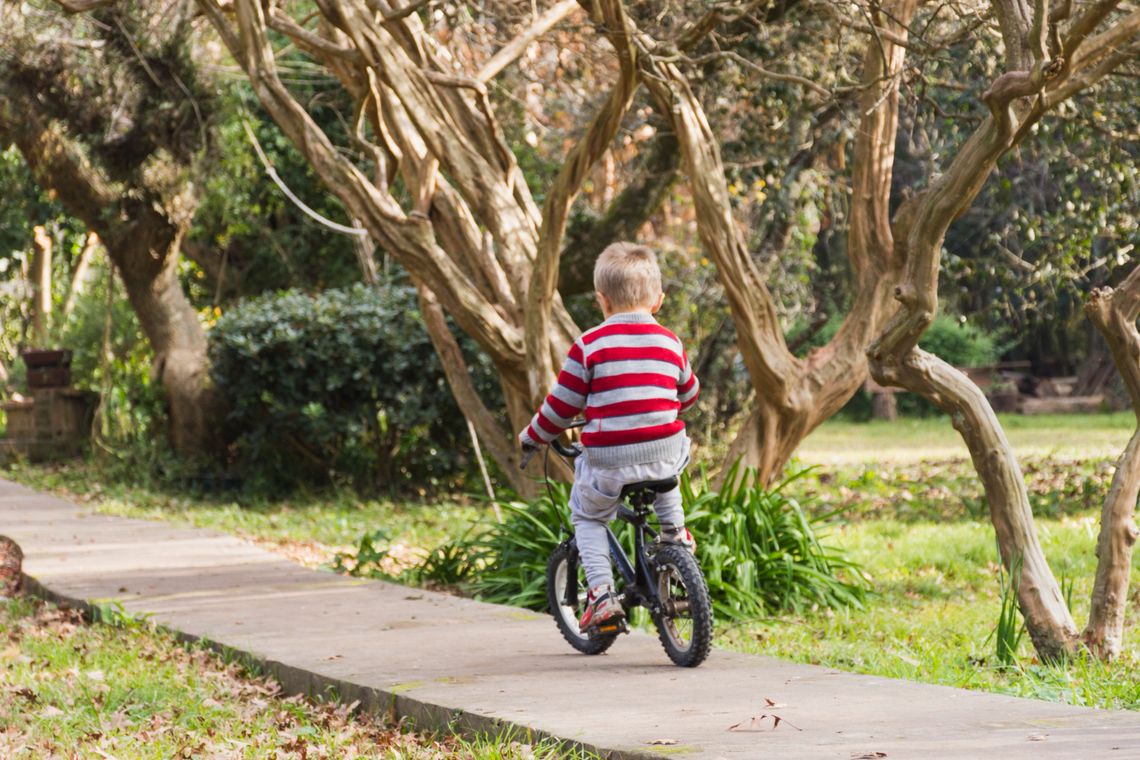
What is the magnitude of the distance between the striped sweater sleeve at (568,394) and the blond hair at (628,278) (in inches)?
8.7

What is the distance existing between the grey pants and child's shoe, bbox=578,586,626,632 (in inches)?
1.2

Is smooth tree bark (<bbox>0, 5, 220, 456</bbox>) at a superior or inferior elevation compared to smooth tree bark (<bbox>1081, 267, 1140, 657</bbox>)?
superior

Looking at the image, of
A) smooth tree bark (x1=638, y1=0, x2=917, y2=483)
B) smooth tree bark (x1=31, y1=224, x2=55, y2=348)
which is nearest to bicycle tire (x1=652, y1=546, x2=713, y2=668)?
smooth tree bark (x1=638, y1=0, x2=917, y2=483)

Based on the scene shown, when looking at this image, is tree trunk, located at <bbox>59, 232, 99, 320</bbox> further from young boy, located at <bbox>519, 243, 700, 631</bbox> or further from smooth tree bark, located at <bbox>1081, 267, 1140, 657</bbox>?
smooth tree bark, located at <bbox>1081, 267, 1140, 657</bbox>

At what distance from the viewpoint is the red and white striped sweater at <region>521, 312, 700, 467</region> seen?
17.0 ft

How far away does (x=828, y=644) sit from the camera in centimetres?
666

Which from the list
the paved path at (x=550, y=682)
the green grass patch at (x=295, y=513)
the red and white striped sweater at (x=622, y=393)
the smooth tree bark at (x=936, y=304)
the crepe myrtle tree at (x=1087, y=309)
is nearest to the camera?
the paved path at (x=550, y=682)

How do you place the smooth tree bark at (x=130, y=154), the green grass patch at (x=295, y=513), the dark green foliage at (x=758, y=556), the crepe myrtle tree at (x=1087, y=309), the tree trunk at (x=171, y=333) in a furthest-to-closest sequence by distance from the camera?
the tree trunk at (x=171, y=333) < the smooth tree bark at (x=130, y=154) < the green grass patch at (x=295, y=513) < the dark green foliage at (x=758, y=556) < the crepe myrtle tree at (x=1087, y=309)

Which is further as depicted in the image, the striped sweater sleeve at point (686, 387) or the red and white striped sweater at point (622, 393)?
the striped sweater sleeve at point (686, 387)

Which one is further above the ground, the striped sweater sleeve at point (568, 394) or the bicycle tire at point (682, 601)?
the striped sweater sleeve at point (568, 394)

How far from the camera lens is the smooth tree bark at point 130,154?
1332cm

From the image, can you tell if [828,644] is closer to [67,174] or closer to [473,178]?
[473,178]

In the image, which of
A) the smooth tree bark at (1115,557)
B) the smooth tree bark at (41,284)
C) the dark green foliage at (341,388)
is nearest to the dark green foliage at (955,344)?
the dark green foliage at (341,388)

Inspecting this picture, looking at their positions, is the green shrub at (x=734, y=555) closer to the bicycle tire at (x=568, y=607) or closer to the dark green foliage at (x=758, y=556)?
the dark green foliage at (x=758, y=556)
